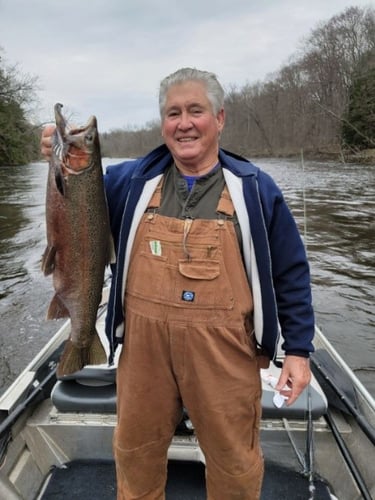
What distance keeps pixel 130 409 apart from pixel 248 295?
0.81m

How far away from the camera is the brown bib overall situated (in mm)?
2051

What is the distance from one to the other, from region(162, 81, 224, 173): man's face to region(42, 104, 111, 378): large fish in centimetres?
37

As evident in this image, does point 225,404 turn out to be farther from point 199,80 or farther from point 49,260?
point 199,80

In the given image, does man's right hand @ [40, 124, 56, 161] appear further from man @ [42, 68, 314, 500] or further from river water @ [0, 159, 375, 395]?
river water @ [0, 159, 375, 395]

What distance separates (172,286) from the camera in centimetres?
206

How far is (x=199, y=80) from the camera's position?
2.10 m

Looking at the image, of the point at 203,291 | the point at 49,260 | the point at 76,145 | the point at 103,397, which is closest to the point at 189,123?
the point at 76,145

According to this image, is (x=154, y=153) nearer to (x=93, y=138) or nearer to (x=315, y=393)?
(x=93, y=138)

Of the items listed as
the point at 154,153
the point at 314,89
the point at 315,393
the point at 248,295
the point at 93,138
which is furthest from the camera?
the point at 314,89

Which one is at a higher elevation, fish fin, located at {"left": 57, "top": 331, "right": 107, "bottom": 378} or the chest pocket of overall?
the chest pocket of overall

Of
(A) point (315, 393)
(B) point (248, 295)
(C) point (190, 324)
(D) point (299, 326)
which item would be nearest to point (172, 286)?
(C) point (190, 324)

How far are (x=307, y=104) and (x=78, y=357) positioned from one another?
68286 millimetres

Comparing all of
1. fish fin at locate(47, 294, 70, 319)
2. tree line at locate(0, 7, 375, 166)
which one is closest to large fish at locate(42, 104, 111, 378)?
fish fin at locate(47, 294, 70, 319)

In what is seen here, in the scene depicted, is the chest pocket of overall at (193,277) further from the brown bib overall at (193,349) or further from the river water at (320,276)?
the river water at (320,276)
